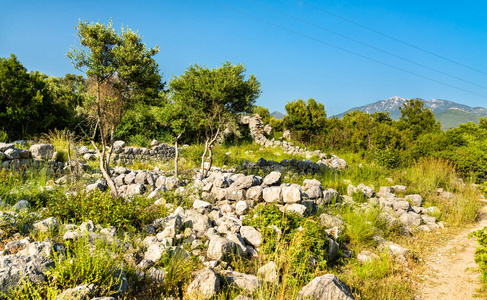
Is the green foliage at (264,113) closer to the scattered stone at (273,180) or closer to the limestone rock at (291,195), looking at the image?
the scattered stone at (273,180)

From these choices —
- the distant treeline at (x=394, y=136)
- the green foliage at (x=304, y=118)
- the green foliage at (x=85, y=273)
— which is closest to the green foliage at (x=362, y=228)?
the green foliage at (x=85, y=273)

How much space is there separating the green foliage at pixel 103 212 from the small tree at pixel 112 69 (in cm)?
178

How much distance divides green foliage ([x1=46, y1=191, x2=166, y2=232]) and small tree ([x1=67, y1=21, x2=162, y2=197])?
1.78 metres

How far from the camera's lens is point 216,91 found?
912 centimetres

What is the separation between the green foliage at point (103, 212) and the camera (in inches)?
200

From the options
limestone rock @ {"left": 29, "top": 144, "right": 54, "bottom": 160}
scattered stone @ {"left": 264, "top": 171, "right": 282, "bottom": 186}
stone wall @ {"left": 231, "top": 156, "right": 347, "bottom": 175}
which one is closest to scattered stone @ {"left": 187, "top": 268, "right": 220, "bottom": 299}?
scattered stone @ {"left": 264, "top": 171, "right": 282, "bottom": 186}

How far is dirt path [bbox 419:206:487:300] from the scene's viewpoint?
457 centimetres

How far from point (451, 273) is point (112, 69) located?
8665 millimetres

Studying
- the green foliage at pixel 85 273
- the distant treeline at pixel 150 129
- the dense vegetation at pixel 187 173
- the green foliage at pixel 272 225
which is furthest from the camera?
the distant treeline at pixel 150 129

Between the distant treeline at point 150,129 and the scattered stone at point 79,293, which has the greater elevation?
the distant treeline at point 150,129

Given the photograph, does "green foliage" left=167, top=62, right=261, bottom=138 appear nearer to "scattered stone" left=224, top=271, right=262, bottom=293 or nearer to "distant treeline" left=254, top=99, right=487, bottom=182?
"scattered stone" left=224, top=271, right=262, bottom=293

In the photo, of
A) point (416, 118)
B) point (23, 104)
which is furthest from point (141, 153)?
point (416, 118)

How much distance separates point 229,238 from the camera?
4.88 metres

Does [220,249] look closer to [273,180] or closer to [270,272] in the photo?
[270,272]
